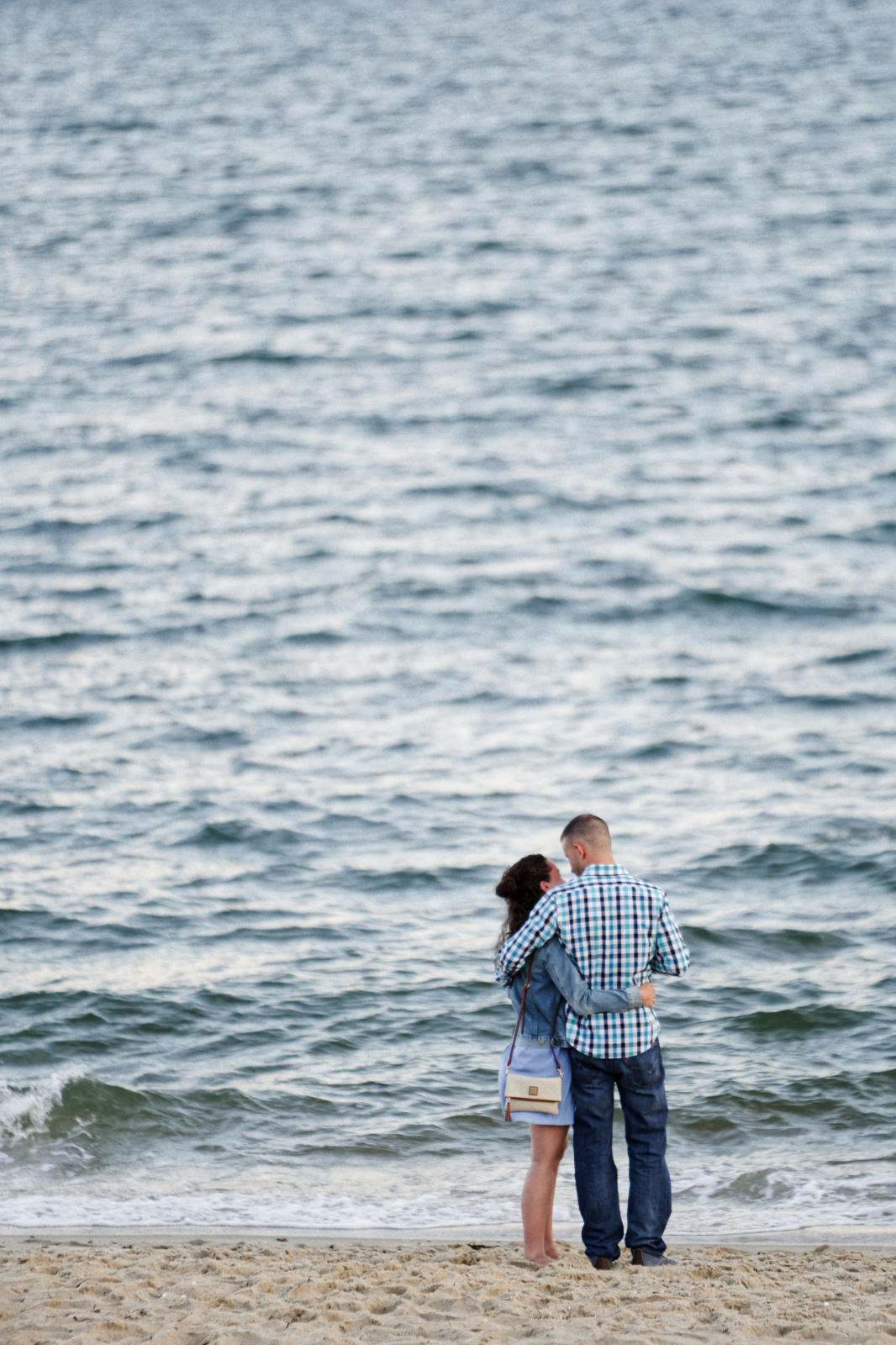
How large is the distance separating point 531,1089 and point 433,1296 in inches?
32.2

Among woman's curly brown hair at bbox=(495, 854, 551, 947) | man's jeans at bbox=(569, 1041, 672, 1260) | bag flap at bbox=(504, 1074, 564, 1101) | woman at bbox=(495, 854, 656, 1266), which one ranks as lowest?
man's jeans at bbox=(569, 1041, 672, 1260)

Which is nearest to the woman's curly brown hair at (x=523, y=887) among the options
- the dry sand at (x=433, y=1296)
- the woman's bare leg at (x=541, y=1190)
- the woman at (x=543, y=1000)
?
the woman at (x=543, y=1000)

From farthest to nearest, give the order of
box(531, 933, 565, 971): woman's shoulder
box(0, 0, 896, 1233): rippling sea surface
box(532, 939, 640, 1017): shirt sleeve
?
box(0, 0, 896, 1233): rippling sea surface < box(531, 933, 565, 971): woman's shoulder < box(532, 939, 640, 1017): shirt sleeve

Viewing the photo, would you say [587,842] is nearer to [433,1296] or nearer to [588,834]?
[588,834]

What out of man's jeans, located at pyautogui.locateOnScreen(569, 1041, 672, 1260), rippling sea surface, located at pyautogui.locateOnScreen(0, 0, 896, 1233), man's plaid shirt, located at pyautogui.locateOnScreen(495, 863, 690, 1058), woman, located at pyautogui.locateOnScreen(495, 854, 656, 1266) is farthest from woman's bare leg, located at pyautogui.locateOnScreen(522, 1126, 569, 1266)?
rippling sea surface, located at pyautogui.locateOnScreen(0, 0, 896, 1233)

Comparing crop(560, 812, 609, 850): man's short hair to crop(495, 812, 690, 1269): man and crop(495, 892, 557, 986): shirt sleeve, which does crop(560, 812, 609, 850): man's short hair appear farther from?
crop(495, 892, 557, 986): shirt sleeve

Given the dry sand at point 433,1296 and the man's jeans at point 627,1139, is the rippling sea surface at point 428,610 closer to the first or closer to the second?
the dry sand at point 433,1296

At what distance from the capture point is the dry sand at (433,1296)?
17.2 feet

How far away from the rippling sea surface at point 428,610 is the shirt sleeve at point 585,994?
2.40m

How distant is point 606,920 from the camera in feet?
19.0

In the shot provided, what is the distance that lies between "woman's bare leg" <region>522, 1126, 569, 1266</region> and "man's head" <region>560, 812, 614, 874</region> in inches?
40.9

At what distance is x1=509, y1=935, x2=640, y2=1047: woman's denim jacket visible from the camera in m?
5.79

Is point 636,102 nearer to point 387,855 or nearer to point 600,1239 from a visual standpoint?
point 387,855

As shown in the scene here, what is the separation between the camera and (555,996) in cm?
597
